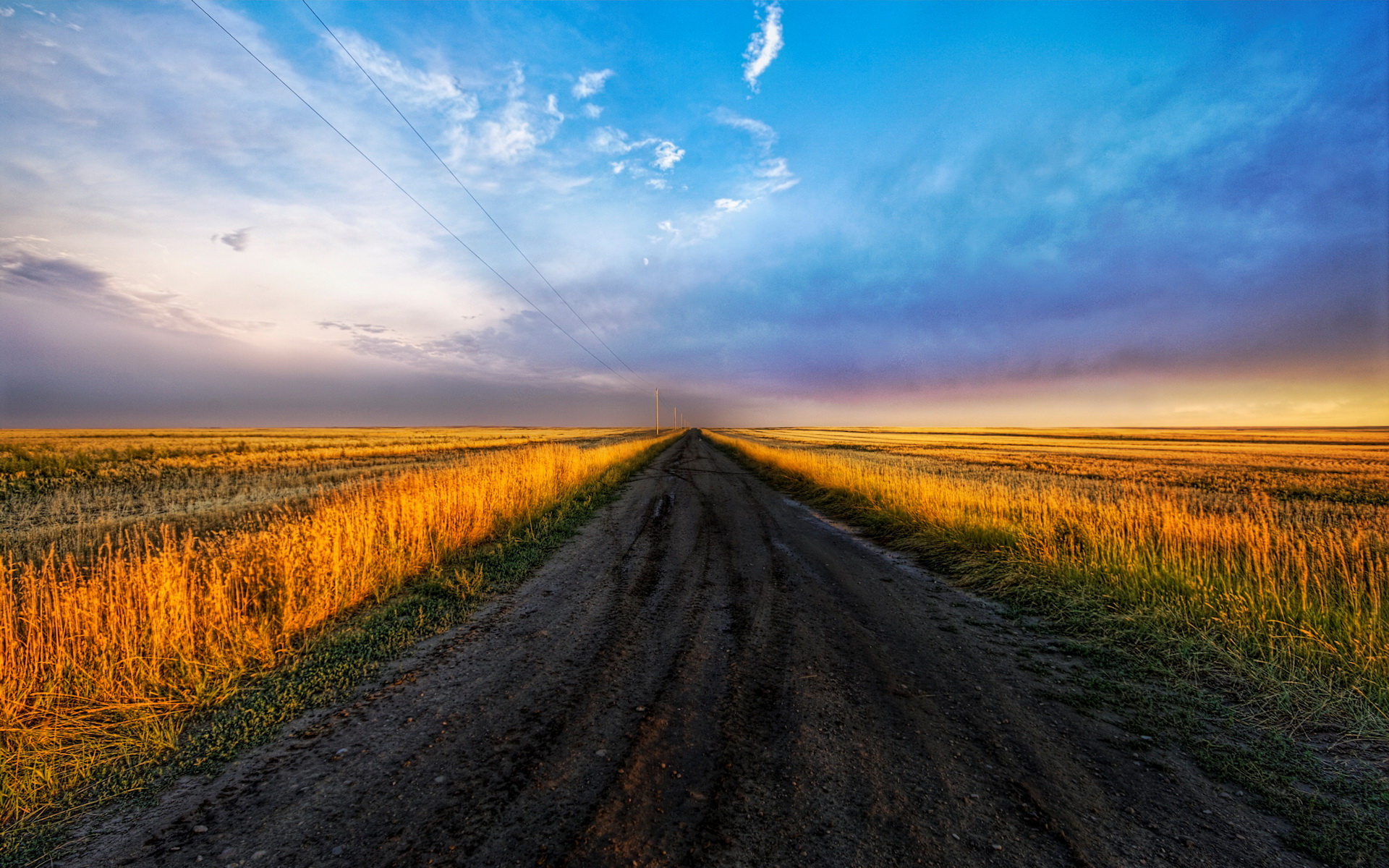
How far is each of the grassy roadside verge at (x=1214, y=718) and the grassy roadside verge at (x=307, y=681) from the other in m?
6.14

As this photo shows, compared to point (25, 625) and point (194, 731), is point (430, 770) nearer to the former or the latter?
point (194, 731)

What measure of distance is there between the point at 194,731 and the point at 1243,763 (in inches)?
281

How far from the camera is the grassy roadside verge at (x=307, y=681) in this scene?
2676 mm

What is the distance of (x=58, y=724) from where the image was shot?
338cm

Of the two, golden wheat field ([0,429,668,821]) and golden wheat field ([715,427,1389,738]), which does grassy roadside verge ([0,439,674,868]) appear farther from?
golden wheat field ([715,427,1389,738])

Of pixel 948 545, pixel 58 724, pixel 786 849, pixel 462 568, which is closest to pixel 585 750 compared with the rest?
pixel 786 849

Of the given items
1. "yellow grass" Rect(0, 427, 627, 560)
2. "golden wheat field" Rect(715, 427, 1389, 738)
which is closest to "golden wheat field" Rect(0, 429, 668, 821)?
"yellow grass" Rect(0, 427, 627, 560)

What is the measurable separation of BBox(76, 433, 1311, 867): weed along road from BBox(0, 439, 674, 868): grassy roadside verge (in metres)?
0.22

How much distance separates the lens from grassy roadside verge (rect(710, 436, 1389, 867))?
2645 mm

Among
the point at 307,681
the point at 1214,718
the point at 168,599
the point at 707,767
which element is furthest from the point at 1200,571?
the point at 168,599

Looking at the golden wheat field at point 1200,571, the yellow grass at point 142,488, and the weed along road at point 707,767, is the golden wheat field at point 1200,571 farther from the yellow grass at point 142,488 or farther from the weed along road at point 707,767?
the yellow grass at point 142,488

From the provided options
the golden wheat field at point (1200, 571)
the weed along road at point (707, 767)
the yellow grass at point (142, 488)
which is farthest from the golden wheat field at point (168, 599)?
the golden wheat field at point (1200, 571)

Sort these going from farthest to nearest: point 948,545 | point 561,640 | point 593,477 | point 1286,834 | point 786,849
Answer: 1. point 593,477
2. point 948,545
3. point 561,640
4. point 1286,834
5. point 786,849

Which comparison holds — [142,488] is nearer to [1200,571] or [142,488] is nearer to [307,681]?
[307,681]
